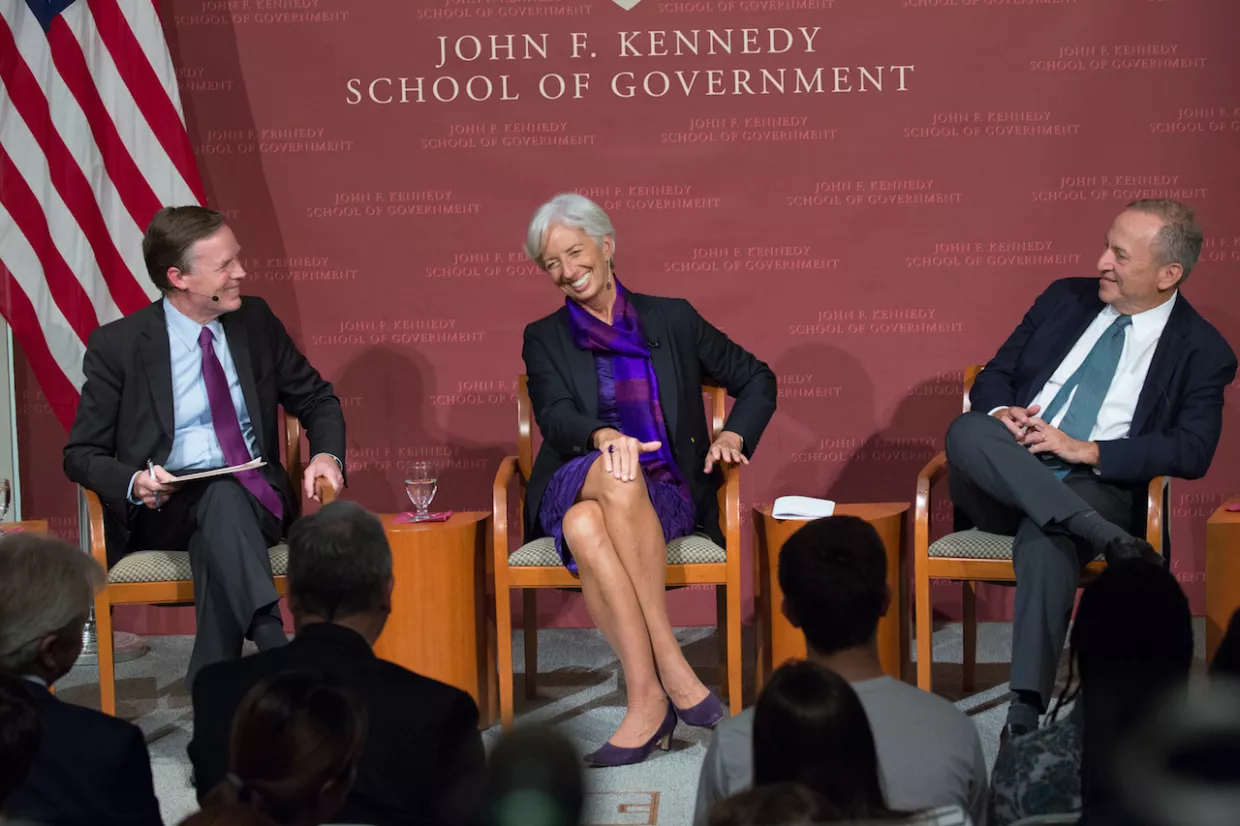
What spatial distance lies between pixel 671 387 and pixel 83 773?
2.39 meters

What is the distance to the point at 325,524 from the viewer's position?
2.46 metres

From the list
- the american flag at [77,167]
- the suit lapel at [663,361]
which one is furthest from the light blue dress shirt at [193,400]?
the suit lapel at [663,361]

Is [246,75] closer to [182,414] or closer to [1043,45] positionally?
[182,414]

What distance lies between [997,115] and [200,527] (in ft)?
9.13

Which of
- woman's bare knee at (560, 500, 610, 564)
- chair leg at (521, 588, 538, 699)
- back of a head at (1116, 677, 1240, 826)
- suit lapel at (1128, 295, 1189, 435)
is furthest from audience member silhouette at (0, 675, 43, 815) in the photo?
suit lapel at (1128, 295, 1189, 435)

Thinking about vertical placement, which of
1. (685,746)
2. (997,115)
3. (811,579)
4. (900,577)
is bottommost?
(685,746)

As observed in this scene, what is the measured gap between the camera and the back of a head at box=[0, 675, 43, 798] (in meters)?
1.77

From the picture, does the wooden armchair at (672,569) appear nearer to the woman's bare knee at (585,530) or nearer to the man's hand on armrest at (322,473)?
the woman's bare knee at (585,530)

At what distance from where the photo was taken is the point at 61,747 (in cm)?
204

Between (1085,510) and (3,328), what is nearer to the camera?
(1085,510)

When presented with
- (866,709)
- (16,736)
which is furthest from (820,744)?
(16,736)

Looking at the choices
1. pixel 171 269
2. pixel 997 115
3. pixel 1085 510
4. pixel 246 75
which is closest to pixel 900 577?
pixel 1085 510

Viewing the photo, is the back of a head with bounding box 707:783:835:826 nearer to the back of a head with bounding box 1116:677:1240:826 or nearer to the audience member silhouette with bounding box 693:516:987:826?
the audience member silhouette with bounding box 693:516:987:826

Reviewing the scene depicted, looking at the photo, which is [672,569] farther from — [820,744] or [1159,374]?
[820,744]
